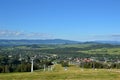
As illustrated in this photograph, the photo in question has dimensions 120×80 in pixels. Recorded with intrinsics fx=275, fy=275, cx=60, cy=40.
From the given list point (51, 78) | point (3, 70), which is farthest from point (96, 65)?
point (51, 78)

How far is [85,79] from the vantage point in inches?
1442

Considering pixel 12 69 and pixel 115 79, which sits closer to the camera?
pixel 115 79

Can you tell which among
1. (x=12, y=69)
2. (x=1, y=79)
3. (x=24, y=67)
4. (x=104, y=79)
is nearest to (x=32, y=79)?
(x=1, y=79)

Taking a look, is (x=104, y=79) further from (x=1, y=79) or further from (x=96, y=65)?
(x=96, y=65)

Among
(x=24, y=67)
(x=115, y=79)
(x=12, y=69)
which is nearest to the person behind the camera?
(x=115, y=79)

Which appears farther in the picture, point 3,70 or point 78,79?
point 3,70

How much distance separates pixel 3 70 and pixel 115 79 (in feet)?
206

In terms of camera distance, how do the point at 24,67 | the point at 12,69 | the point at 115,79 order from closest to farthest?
the point at 115,79, the point at 24,67, the point at 12,69

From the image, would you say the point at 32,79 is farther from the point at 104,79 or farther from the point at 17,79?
the point at 104,79

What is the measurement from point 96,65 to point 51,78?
222ft

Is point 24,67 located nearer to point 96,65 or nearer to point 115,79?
point 96,65

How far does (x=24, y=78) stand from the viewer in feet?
126

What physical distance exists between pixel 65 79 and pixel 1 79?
8727 millimetres

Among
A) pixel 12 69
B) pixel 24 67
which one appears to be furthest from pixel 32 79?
pixel 12 69
